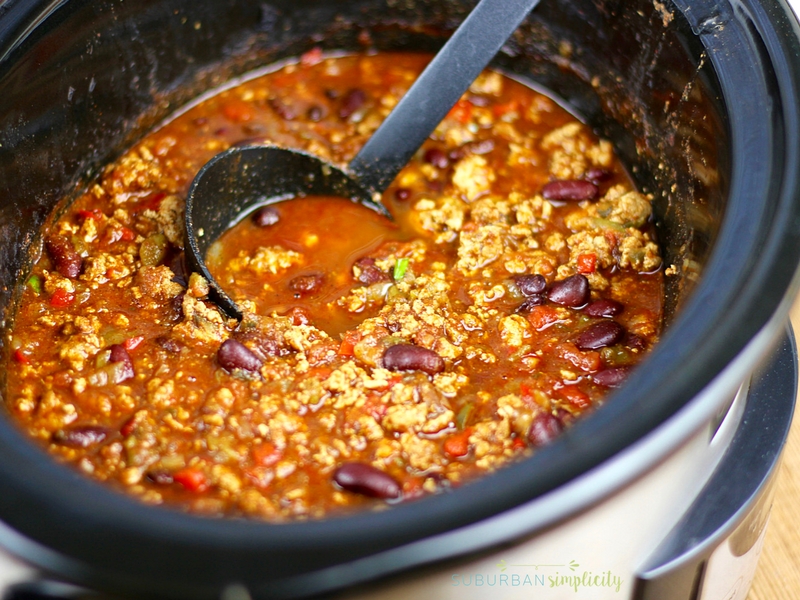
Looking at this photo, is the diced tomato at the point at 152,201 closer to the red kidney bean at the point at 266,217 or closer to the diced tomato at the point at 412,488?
the red kidney bean at the point at 266,217

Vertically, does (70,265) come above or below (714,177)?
above

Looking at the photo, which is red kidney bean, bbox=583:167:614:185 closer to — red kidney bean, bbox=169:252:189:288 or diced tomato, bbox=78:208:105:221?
red kidney bean, bbox=169:252:189:288

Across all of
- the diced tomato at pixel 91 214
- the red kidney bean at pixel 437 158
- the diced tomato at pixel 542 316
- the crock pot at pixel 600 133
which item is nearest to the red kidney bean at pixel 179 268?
the diced tomato at pixel 91 214

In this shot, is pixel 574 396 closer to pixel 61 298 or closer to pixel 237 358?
pixel 237 358

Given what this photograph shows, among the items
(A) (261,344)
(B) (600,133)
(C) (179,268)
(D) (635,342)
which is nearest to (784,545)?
(D) (635,342)

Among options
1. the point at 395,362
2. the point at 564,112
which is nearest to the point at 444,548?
the point at 395,362

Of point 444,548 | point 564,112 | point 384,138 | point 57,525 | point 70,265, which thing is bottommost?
point 444,548

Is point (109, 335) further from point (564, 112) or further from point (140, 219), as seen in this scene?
point (564, 112)
